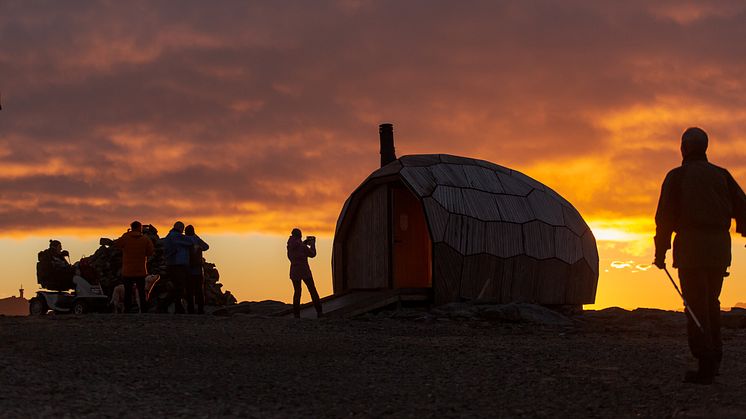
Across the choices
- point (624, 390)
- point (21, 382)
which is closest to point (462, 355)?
point (624, 390)

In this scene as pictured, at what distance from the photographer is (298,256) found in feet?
51.0

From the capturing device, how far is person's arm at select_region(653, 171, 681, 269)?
289 inches

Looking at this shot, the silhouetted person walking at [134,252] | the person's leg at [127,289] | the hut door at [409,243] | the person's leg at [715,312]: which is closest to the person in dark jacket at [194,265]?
the silhouetted person walking at [134,252]

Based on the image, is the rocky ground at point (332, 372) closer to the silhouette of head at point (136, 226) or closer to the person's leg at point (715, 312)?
the person's leg at point (715, 312)

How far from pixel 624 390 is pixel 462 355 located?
101 inches

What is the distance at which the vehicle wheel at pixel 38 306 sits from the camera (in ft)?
69.5

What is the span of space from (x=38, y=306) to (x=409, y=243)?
30.8ft

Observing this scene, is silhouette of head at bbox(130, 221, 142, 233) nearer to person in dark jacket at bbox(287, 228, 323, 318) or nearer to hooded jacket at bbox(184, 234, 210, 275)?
hooded jacket at bbox(184, 234, 210, 275)

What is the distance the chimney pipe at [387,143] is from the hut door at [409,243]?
1798 millimetres

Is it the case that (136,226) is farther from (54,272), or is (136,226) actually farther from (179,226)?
(54,272)

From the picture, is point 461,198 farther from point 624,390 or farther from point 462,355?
point 624,390

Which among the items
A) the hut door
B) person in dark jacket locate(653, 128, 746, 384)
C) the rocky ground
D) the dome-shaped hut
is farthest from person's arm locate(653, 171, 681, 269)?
the hut door

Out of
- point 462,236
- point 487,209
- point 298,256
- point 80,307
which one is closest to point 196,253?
point 298,256

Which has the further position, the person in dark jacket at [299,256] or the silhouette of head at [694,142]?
the person in dark jacket at [299,256]
